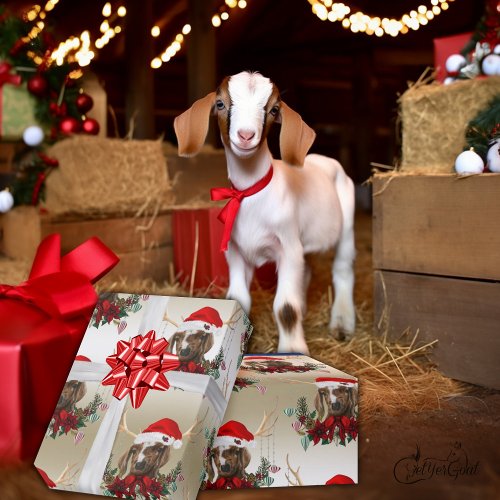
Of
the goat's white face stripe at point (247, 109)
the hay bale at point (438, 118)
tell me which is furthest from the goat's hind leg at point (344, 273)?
the goat's white face stripe at point (247, 109)

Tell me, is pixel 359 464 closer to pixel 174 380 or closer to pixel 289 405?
pixel 289 405

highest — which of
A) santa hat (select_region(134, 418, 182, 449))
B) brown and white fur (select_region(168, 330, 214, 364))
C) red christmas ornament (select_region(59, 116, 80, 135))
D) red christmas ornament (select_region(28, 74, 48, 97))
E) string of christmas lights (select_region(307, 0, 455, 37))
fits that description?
string of christmas lights (select_region(307, 0, 455, 37))

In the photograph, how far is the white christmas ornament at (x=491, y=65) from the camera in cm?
203

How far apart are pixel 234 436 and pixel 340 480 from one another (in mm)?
212

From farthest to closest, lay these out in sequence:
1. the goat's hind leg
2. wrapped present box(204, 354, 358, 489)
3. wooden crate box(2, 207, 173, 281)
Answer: wooden crate box(2, 207, 173, 281) < the goat's hind leg < wrapped present box(204, 354, 358, 489)

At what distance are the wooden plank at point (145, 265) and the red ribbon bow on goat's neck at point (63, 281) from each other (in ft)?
3.39

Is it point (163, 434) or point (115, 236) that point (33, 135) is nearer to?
point (115, 236)

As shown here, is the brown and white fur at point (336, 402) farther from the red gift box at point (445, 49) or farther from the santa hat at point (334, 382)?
the red gift box at point (445, 49)

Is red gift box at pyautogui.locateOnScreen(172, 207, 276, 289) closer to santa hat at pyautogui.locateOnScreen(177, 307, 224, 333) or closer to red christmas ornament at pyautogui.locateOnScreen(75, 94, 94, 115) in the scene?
red christmas ornament at pyautogui.locateOnScreen(75, 94, 94, 115)

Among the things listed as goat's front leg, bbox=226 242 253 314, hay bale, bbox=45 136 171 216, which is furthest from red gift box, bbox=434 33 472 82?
hay bale, bbox=45 136 171 216

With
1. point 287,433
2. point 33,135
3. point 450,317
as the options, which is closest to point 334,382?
point 287,433

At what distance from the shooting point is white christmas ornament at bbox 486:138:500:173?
6.07 ft

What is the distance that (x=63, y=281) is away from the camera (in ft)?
5.26

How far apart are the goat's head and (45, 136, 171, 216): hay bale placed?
46.6 inches
